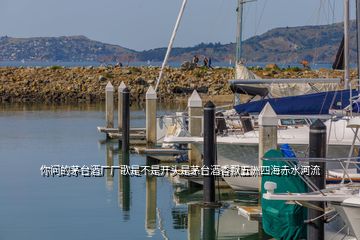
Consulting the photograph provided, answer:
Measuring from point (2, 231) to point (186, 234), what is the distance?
346 centimetres

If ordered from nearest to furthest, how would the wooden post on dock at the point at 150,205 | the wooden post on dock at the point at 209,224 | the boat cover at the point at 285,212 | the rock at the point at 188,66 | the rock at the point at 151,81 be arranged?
the boat cover at the point at 285,212 → the wooden post on dock at the point at 209,224 → the wooden post on dock at the point at 150,205 → the rock at the point at 151,81 → the rock at the point at 188,66

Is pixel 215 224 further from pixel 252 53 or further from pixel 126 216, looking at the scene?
pixel 252 53

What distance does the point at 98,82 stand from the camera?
2498 inches

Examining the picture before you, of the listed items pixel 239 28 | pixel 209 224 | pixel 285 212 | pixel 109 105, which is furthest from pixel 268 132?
pixel 109 105

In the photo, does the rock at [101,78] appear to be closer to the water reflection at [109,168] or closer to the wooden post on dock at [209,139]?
the water reflection at [109,168]

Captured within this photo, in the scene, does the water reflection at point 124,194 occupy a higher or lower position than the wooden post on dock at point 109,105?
lower

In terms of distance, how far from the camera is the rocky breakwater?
60594mm

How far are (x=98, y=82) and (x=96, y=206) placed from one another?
43.2 m

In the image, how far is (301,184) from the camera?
15.2 m

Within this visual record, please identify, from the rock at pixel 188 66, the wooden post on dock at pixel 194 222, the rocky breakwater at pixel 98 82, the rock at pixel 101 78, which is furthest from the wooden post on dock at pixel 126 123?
the rock at pixel 188 66

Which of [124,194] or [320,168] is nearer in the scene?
[320,168]

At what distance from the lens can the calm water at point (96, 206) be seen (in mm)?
18125

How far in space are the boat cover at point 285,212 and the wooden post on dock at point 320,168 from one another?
0.76 meters

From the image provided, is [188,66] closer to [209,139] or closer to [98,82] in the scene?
[98,82]
